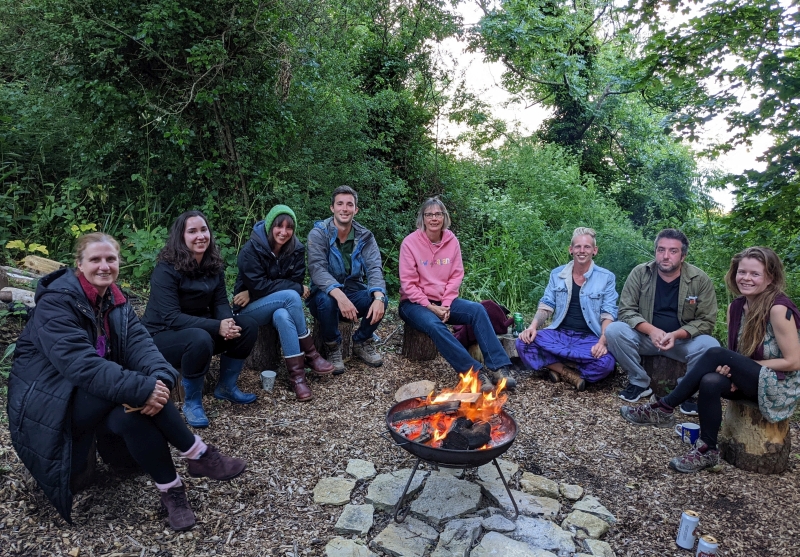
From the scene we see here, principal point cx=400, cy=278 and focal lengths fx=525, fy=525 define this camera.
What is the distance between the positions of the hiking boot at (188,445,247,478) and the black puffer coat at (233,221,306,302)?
1.67 m

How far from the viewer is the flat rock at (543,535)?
8.34 feet

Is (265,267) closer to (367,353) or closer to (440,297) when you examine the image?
(367,353)

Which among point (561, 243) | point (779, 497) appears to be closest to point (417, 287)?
point (779, 497)

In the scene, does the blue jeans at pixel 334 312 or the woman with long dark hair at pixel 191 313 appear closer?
the woman with long dark hair at pixel 191 313

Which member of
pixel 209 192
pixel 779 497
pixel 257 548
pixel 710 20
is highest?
pixel 710 20

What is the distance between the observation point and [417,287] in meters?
4.73

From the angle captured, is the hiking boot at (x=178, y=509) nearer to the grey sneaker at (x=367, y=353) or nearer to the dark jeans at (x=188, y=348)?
the dark jeans at (x=188, y=348)

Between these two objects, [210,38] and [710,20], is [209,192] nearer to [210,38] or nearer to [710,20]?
[210,38]

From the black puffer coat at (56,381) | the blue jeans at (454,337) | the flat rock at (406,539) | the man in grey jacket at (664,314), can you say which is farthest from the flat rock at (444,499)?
the man in grey jacket at (664,314)

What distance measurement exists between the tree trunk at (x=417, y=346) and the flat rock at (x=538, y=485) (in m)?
1.91

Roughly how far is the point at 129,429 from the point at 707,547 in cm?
279

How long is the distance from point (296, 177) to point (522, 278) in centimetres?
318

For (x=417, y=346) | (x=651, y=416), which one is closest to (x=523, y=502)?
(x=651, y=416)

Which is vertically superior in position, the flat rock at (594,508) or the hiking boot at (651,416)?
the hiking boot at (651,416)
